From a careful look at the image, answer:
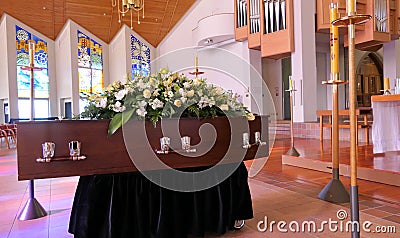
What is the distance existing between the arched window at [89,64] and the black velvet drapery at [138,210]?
11.1 m

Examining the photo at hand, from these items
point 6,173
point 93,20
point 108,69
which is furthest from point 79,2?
point 6,173

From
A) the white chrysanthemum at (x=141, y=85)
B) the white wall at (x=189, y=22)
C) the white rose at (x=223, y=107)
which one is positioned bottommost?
the white rose at (x=223, y=107)

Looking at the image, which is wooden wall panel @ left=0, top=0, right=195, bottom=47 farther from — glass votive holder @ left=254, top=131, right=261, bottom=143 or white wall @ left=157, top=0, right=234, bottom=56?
glass votive holder @ left=254, top=131, right=261, bottom=143

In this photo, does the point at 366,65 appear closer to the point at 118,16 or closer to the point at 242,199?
the point at 118,16

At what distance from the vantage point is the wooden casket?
1.54m

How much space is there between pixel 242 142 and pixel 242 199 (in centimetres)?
39

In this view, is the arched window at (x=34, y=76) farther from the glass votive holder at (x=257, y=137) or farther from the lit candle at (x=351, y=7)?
the lit candle at (x=351, y=7)

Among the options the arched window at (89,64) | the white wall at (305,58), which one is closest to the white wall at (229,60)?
the white wall at (305,58)

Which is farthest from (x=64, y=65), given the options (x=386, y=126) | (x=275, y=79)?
(x=386, y=126)

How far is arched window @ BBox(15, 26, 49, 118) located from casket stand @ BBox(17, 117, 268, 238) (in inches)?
410

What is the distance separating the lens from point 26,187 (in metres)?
3.68

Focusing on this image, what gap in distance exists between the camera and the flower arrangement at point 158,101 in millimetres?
1745

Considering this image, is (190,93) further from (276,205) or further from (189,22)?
(189,22)

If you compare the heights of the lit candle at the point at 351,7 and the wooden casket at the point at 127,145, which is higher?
the lit candle at the point at 351,7
